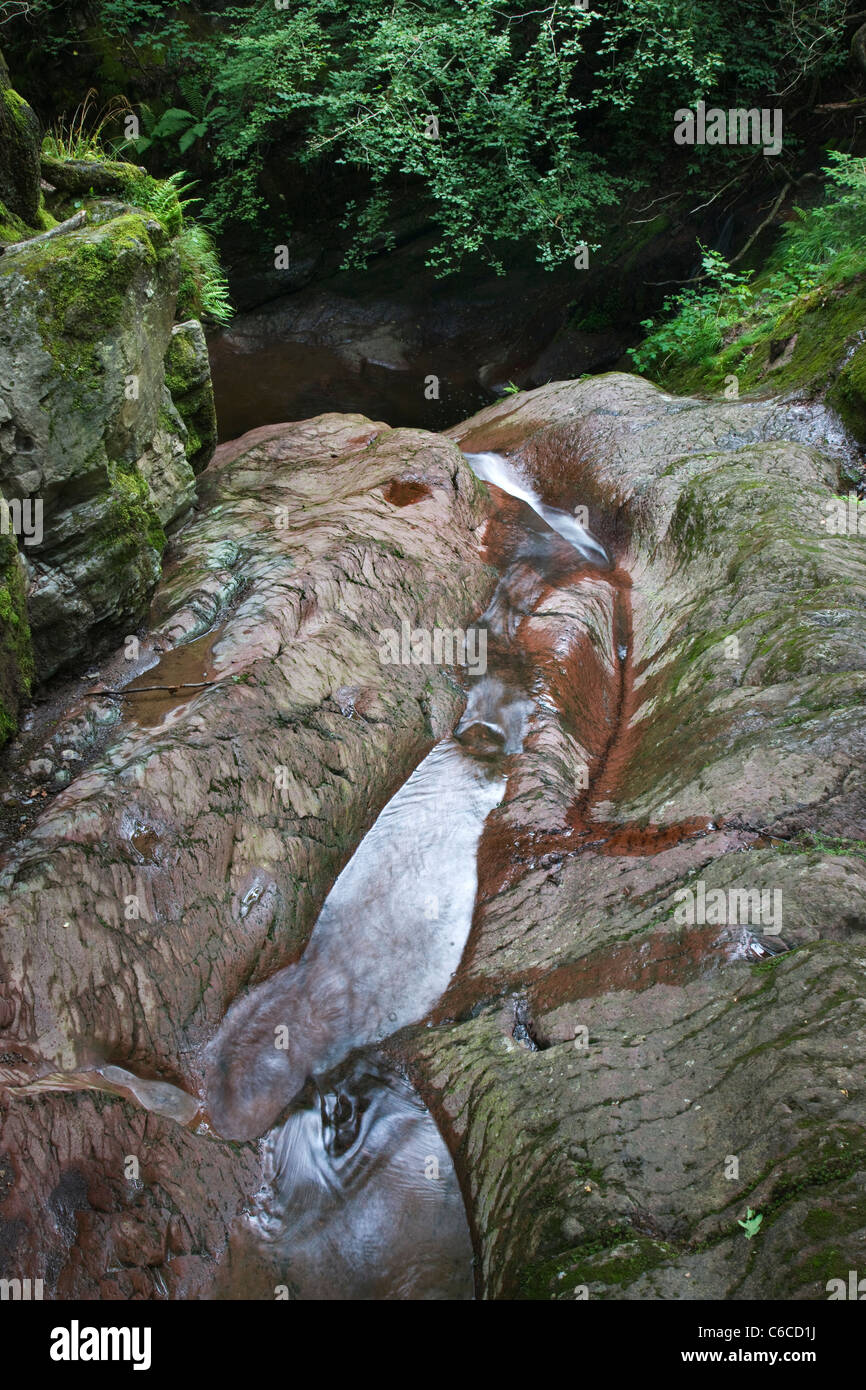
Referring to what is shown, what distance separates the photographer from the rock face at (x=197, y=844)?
3.61 m

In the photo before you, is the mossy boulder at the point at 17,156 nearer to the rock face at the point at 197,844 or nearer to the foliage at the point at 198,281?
the foliage at the point at 198,281

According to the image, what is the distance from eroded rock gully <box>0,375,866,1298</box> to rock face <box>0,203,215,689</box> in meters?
0.54

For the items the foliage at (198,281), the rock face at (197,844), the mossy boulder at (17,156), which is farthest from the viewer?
the foliage at (198,281)

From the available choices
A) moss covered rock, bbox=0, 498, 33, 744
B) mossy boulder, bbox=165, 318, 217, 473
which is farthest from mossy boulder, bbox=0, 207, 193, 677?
mossy boulder, bbox=165, 318, 217, 473

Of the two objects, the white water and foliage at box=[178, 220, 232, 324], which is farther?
the white water

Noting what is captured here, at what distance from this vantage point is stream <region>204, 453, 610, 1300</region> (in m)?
3.89

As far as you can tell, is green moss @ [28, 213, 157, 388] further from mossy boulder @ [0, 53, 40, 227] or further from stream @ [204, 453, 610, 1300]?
stream @ [204, 453, 610, 1300]

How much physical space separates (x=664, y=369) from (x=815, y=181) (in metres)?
4.26

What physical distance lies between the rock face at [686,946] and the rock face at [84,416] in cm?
286

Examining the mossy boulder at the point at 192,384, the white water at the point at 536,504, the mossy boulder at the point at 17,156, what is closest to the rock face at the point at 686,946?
the white water at the point at 536,504

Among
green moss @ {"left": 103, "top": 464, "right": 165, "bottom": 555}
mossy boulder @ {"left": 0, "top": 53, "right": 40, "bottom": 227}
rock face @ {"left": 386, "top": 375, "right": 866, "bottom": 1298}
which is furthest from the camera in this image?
green moss @ {"left": 103, "top": 464, "right": 165, "bottom": 555}

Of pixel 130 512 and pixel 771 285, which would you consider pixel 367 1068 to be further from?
pixel 771 285

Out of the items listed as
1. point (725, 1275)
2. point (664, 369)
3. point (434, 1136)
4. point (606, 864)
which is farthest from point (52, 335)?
point (664, 369)

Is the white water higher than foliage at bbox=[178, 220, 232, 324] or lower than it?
lower
